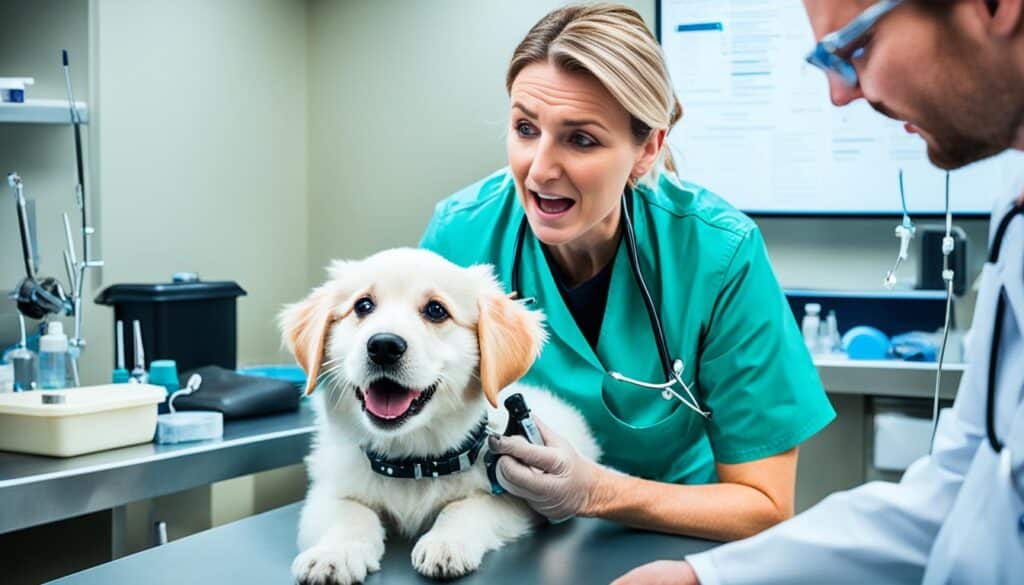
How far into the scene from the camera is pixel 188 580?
1112 mm

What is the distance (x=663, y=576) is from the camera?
3.24ft

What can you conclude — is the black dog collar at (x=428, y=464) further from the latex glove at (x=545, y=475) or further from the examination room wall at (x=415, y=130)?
the examination room wall at (x=415, y=130)

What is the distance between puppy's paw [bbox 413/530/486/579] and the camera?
1108mm

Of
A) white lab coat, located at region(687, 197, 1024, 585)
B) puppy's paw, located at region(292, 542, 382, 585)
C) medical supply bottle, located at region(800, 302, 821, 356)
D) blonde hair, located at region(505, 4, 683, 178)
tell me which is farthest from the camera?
medical supply bottle, located at region(800, 302, 821, 356)

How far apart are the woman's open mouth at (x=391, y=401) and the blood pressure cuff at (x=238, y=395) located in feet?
3.16

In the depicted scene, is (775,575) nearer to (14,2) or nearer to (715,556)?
→ (715,556)

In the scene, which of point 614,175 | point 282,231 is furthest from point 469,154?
point 614,175

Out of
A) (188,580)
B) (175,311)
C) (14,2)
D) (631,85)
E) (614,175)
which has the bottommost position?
(188,580)

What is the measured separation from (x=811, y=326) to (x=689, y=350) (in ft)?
4.61

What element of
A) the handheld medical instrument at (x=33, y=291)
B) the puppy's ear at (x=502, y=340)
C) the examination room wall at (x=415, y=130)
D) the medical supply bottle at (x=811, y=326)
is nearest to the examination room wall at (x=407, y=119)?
the examination room wall at (x=415, y=130)

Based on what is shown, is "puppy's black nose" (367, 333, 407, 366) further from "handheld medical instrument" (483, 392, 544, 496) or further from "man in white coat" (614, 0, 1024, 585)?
"man in white coat" (614, 0, 1024, 585)

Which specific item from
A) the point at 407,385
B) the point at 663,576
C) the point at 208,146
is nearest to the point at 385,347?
the point at 407,385

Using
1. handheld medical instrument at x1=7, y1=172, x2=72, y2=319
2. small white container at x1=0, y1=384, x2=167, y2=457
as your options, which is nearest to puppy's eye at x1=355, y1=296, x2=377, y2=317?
small white container at x1=0, y1=384, x2=167, y2=457

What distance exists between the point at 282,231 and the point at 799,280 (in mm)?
1731
